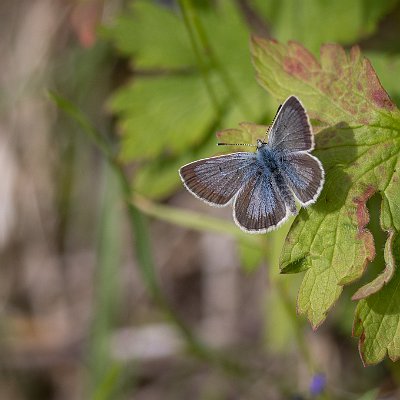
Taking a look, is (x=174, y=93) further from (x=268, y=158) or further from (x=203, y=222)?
(x=268, y=158)

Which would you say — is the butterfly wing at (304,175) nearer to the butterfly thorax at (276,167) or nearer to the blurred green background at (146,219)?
the butterfly thorax at (276,167)

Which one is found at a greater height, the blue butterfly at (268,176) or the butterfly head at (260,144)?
the butterfly head at (260,144)

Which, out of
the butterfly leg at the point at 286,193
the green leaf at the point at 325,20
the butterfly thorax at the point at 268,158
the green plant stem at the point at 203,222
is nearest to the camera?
the butterfly leg at the point at 286,193

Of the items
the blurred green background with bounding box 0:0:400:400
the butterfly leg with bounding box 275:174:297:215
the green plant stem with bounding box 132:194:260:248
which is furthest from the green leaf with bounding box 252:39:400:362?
the green plant stem with bounding box 132:194:260:248

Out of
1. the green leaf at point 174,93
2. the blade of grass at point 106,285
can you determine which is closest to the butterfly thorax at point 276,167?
the green leaf at point 174,93

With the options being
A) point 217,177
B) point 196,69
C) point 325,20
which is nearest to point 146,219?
point 196,69

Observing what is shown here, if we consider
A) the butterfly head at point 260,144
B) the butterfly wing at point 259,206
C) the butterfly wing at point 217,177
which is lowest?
the butterfly wing at point 259,206

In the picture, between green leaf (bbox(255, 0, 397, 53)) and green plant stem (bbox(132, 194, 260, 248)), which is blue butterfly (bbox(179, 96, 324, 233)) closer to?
green plant stem (bbox(132, 194, 260, 248))
